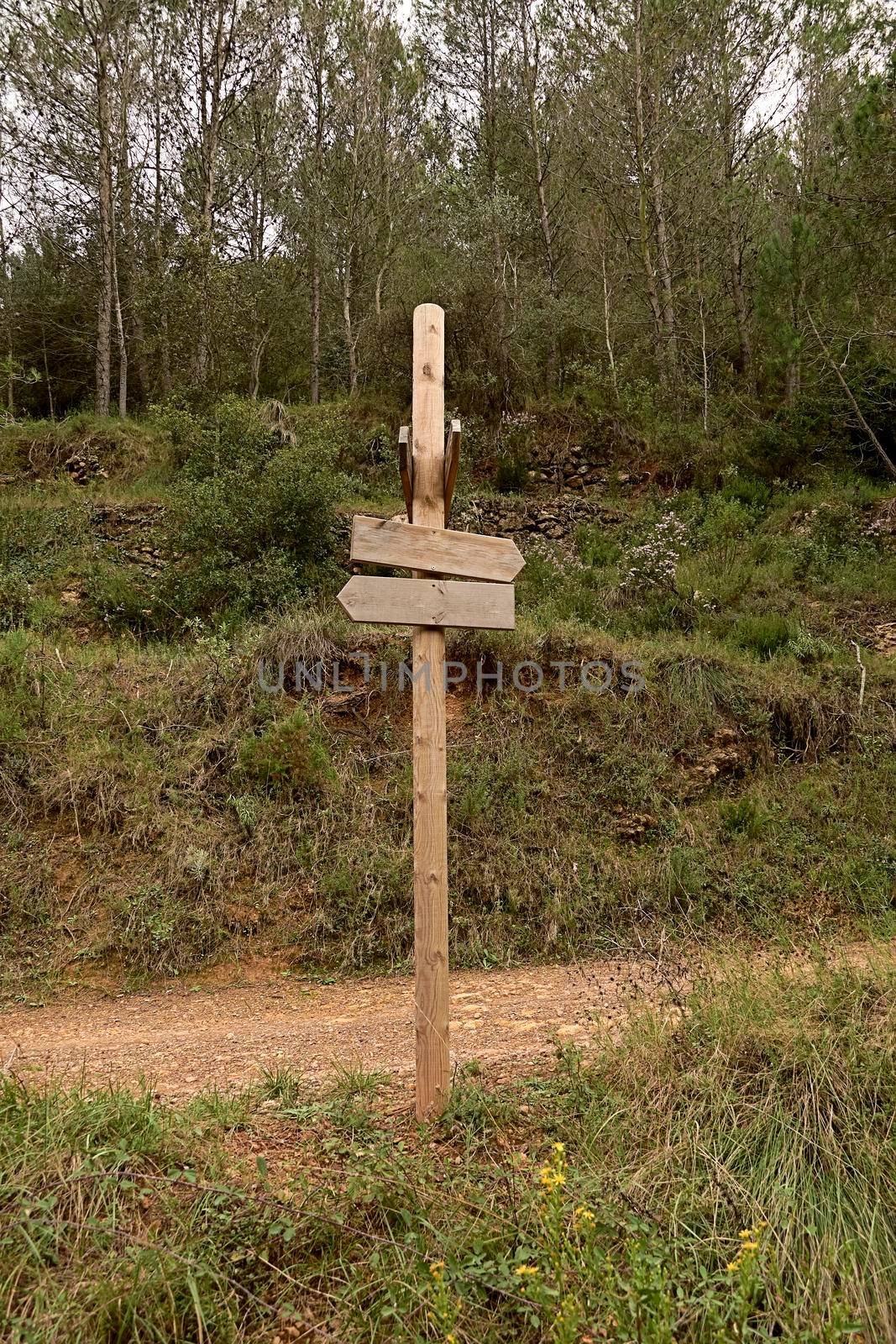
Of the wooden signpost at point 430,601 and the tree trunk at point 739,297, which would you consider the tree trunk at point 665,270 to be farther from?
the wooden signpost at point 430,601

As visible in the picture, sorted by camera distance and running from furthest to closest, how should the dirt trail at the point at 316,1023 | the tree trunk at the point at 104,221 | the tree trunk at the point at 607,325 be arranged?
1. the tree trunk at the point at 104,221
2. the tree trunk at the point at 607,325
3. the dirt trail at the point at 316,1023

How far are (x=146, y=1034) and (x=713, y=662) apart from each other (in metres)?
6.55

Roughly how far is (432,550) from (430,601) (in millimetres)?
239

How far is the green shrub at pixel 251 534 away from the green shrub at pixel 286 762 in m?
2.36

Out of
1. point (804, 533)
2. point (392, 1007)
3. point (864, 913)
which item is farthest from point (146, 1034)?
point (804, 533)

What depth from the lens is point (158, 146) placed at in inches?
722

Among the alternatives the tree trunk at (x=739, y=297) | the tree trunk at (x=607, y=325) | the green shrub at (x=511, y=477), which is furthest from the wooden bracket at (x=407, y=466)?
the tree trunk at (x=739, y=297)

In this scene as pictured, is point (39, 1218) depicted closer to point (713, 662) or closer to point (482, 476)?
point (713, 662)

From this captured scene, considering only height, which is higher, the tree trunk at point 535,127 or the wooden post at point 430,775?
the tree trunk at point 535,127

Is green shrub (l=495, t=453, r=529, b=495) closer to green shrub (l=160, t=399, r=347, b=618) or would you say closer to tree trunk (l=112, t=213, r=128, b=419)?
green shrub (l=160, t=399, r=347, b=618)

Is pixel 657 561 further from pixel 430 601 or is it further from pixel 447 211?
pixel 447 211

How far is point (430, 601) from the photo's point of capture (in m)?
3.71

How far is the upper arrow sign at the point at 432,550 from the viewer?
3.60 meters

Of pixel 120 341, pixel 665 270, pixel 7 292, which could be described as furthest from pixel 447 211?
pixel 7 292
